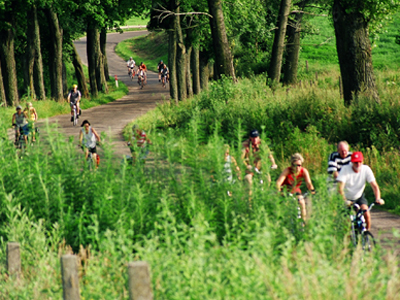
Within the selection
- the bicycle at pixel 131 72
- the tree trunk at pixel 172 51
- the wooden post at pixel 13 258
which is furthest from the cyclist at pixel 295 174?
the bicycle at pixel 131 72

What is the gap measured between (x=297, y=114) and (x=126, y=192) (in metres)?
10.5

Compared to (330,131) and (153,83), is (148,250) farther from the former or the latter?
(153,83)

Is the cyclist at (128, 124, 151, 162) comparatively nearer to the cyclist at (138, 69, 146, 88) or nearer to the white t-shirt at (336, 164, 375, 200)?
the white t-shirt at (336, 164, 375, 200)

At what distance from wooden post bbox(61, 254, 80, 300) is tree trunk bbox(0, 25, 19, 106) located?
27544 mm

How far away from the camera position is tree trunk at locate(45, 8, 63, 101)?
121 ft

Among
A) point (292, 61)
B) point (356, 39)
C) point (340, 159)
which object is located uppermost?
point (356, 39)

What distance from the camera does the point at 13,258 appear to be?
7.75 meters

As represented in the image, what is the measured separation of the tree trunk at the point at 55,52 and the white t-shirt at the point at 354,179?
2905cm

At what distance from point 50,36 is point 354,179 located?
33.2 metres

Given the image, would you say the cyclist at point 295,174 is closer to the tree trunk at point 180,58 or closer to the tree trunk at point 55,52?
the tree trunk at point 180,58

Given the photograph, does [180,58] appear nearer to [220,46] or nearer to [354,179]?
[220,46]

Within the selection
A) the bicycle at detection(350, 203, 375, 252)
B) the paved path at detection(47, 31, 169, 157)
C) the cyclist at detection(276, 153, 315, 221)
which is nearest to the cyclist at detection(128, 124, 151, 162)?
the paved path at detection(47, 31, 169, 157)

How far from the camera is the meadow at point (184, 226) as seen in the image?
19.9 feet

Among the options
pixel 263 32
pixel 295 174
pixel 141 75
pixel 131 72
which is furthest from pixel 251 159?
pixel 131 72
